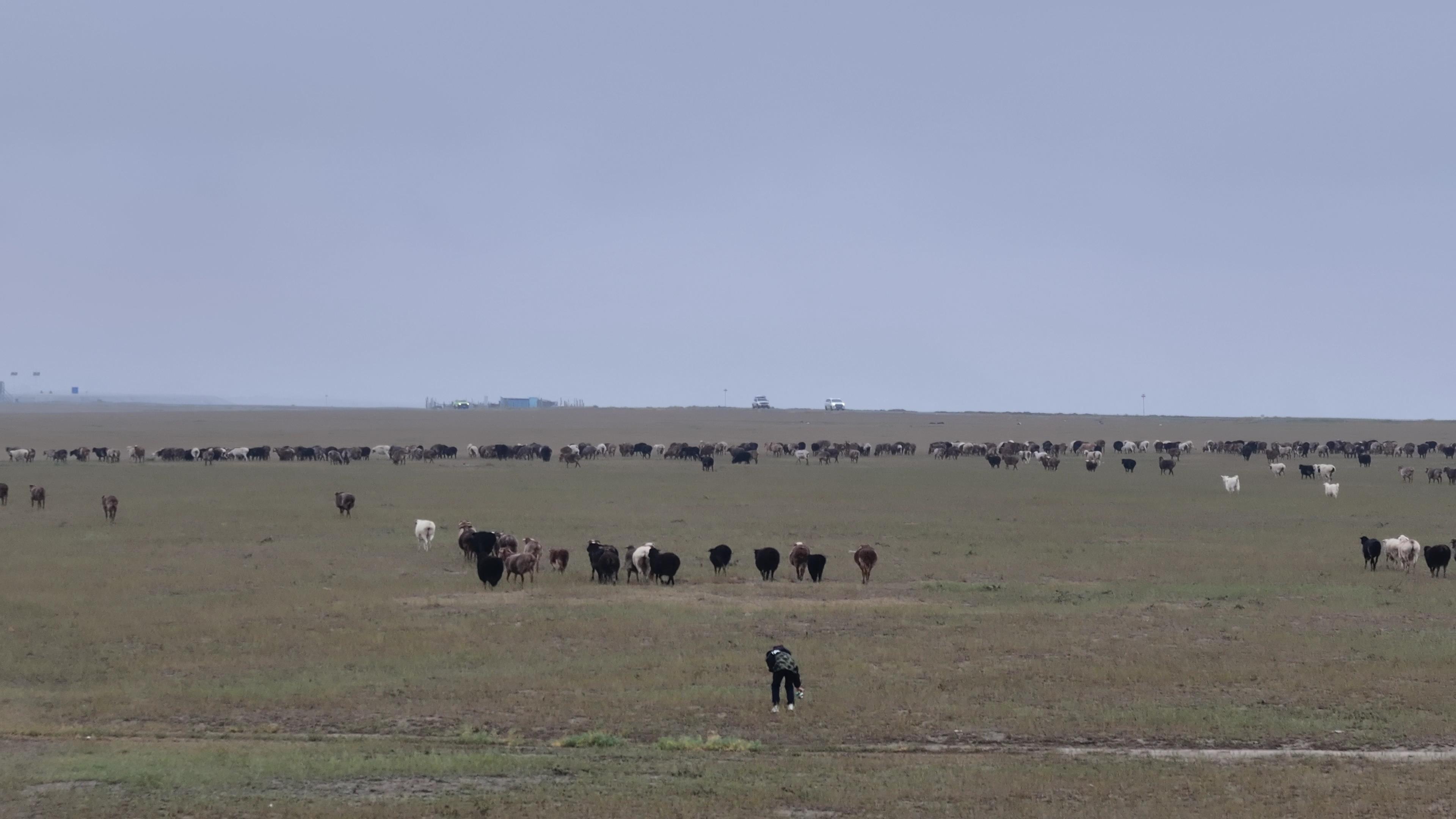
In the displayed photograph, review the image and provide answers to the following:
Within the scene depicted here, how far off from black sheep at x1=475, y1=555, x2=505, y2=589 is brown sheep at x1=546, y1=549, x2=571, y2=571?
2.09 meters

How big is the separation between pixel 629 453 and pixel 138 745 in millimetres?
69130

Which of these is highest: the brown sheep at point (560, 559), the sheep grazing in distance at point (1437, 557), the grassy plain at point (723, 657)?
the sheep grazing in distance at point (1437, 557)

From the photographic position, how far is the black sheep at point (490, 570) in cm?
2547

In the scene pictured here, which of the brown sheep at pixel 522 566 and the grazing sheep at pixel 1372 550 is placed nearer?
the brown sheep at pixel 522 566

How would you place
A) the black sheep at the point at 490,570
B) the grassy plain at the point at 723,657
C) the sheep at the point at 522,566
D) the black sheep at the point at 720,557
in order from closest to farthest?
the grassy plain at the point at 723,657, the black sheep at the point at 490,570, the sheep at the point at 522,566, the black sheep at the point at 720,557

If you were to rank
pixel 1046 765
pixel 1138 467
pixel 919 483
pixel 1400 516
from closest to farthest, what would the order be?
pixel 1046 765
pixel 1400 516
pixel 919 483
pixel 1138 467

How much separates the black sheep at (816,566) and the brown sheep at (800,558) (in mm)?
165

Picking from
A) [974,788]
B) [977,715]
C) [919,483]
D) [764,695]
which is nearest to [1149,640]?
[977,715]

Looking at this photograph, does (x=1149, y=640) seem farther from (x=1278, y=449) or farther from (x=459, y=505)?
(x=1278, y=449)

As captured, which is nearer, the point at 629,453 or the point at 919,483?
the point at 919,483

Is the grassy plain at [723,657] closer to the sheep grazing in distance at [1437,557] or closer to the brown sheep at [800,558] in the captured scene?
the brown sheep at [800,558]

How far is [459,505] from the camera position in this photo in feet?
142

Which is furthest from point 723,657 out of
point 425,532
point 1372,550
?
point 1372,550

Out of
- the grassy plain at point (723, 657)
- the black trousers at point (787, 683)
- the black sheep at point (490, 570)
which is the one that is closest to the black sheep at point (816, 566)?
the grassy plain at point (723, 657)
